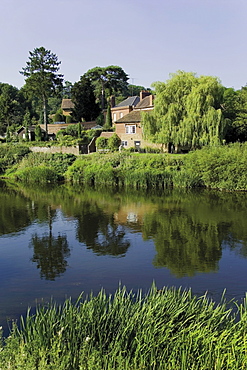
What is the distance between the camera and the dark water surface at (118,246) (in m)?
12.4

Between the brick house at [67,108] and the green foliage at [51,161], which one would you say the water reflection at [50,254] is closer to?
the green foliage at [51,161]

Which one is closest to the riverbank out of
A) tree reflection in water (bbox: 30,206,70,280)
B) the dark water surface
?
the dark water surface

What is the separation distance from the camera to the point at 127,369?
6.30 metres

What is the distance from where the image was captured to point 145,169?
34.3m

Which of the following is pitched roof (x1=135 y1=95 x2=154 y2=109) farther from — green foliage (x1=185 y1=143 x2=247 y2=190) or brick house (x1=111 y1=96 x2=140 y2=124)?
green foliage (x1=185 y1=143 x2=247 y2=190)

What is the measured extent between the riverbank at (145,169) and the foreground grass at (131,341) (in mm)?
24276

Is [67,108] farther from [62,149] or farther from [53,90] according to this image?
[62,149]

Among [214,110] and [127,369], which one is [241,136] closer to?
[214,110]

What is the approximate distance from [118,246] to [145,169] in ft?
59.4

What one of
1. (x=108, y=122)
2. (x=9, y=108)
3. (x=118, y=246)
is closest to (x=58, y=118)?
(x=9, y=108)

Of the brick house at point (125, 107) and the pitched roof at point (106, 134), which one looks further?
the brick house at point (125, 107)

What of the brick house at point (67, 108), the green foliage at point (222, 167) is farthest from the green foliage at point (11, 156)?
the brick house at point (67, 108)

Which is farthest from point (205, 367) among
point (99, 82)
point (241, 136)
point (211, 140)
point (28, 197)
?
point (99, 82)

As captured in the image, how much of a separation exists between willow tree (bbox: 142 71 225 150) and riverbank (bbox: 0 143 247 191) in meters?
2.29
